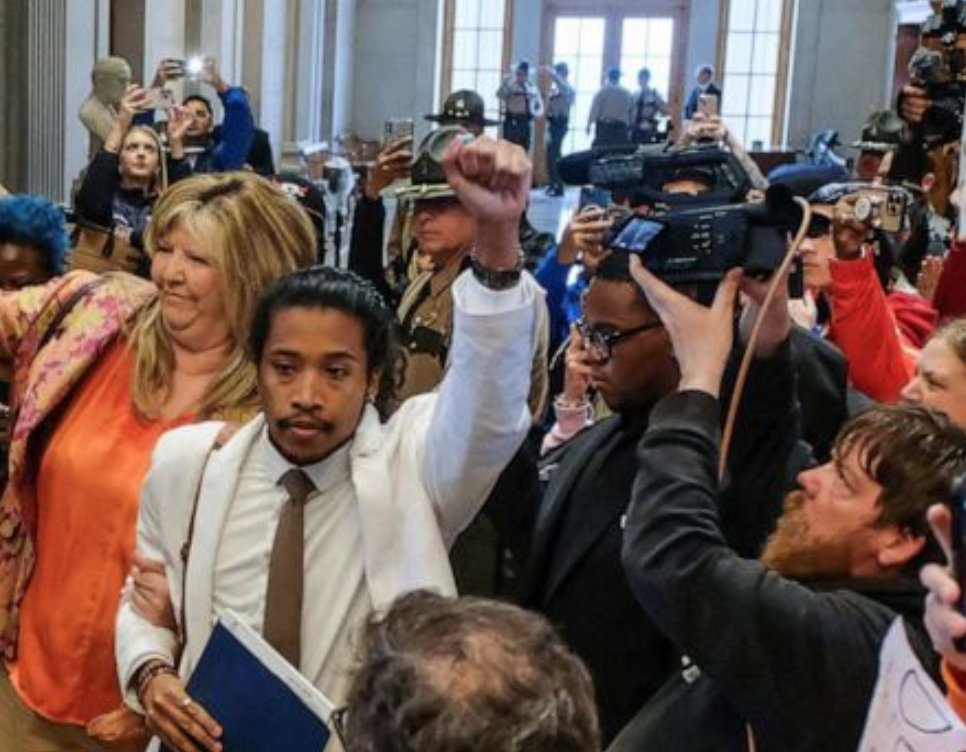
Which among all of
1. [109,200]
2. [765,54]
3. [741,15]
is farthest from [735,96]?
[109,200]

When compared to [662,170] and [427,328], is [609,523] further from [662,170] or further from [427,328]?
[427,328]

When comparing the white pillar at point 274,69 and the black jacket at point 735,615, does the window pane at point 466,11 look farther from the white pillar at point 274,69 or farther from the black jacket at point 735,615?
the black jacket at point 735,615

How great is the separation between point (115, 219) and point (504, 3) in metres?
16.8

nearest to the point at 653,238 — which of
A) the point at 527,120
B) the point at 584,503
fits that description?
the point at 584,503

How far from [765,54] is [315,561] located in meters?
20.1

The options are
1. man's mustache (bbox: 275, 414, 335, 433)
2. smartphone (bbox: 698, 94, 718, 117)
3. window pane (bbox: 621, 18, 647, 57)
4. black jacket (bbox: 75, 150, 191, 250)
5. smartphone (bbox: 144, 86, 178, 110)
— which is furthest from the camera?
window pane (bbox: 621, 18, 647, 57)

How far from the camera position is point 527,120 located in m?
19.5

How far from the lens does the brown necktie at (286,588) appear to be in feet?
6.70

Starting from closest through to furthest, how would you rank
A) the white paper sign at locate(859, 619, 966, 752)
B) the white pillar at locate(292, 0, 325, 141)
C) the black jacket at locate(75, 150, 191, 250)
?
1. the white paper sign at locate(859, 619, 966, 752)
2. the black jacket at locate(75, 150, 191, 250)
3. the white pillar at locate(292, 0, 325, 141)

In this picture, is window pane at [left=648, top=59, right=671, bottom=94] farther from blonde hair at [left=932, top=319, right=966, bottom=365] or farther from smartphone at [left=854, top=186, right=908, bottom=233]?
blonde hair at [left=932, top=319, right=966, bottom=365]

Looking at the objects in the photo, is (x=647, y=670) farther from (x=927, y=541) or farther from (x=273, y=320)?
(x=273, y=320)

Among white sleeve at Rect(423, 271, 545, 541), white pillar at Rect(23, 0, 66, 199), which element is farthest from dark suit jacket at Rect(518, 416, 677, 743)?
white pillar at Rect(23, 0, 66, 199)

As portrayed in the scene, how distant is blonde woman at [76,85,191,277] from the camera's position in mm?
5641

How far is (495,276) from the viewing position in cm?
196
